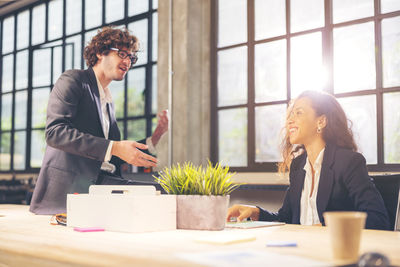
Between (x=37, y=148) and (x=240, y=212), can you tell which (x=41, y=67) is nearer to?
(x=37, y=148)

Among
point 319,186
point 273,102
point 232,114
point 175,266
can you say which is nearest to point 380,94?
point 273,102

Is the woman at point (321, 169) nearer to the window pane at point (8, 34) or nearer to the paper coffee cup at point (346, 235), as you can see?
the paper coffee cup at point (346, 235)

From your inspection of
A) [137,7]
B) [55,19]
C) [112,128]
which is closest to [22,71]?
[55,19]

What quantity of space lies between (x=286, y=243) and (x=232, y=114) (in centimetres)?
364

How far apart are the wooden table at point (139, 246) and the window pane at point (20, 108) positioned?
250 inches

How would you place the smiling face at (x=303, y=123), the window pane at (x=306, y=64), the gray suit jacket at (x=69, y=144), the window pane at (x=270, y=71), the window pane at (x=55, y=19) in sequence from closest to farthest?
1. the gray suit jacket at (x=69, y=144)
2. the smiling face at (x=303, y=123)
3. the window pane at (x=306, y=64)
4. the window pane at (x=270, y=71)
5. the window pane at (x=55, y=19)

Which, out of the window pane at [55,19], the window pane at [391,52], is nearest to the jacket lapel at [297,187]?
the window pane at [391,52]

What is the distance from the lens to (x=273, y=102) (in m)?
4.29

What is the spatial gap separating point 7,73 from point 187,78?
427 centimetres

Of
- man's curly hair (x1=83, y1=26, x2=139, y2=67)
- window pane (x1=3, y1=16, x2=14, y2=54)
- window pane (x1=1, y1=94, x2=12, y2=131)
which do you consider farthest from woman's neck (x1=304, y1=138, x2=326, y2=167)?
window pane (x1=3, y1=16, x2=14, y2=54)

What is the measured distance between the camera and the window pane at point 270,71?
4277 mm

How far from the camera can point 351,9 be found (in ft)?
12.7

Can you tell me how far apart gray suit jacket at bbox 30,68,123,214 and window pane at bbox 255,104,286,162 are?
2182 millimetres

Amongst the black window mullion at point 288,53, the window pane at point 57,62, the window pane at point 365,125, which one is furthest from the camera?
the window pane at point 57,62
